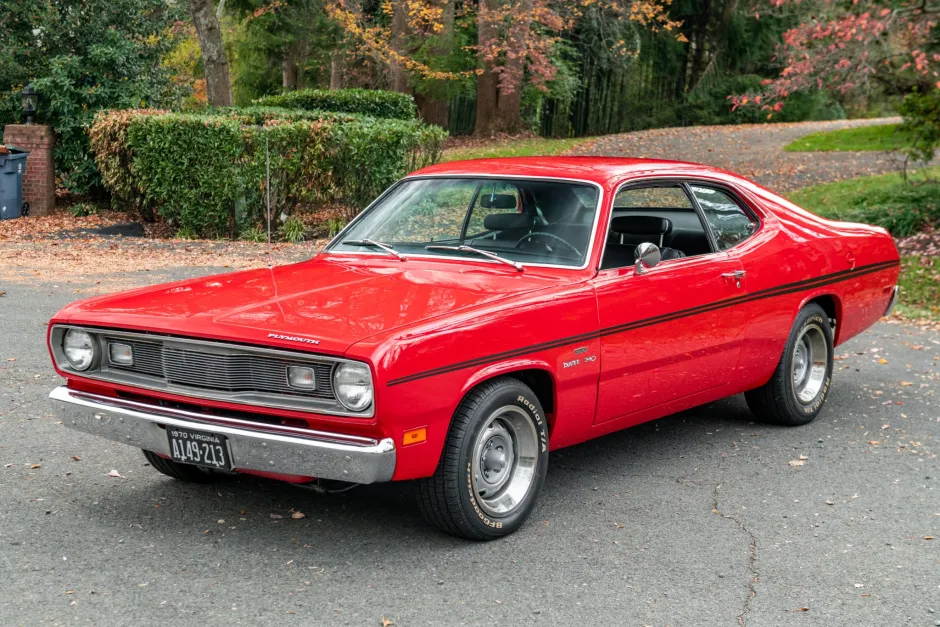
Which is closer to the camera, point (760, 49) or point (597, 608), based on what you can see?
point (597, 608)

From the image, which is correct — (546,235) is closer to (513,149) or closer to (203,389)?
(203,389)

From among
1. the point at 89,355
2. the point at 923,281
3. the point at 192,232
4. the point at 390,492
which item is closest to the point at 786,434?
the point at 390,492

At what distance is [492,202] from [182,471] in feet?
6.92

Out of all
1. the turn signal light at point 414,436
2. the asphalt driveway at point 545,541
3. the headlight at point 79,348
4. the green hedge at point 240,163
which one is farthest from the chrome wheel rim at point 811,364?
the green hedge at point 240,163

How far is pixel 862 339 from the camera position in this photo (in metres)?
9.73

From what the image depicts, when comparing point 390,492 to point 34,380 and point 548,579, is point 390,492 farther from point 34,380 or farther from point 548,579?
point 34,380

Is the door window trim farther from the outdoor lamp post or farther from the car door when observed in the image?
the outdoor lamp post

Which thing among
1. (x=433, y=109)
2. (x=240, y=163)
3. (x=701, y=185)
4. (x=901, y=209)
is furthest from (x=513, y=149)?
(x=701, y=185)

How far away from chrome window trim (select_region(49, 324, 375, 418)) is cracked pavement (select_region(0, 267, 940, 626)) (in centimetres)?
67

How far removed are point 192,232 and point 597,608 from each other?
11763mm

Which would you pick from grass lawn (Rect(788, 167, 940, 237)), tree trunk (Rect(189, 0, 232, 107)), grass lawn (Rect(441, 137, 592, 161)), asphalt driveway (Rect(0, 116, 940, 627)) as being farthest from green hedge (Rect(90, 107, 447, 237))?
grass lawn (Rect(441, 137, 592, 161))

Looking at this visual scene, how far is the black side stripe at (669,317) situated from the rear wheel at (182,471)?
5.32 ft

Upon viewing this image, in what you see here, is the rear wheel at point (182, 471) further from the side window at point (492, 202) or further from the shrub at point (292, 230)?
the shrub at point (292, 230)

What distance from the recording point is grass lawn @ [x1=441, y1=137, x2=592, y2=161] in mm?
25062
